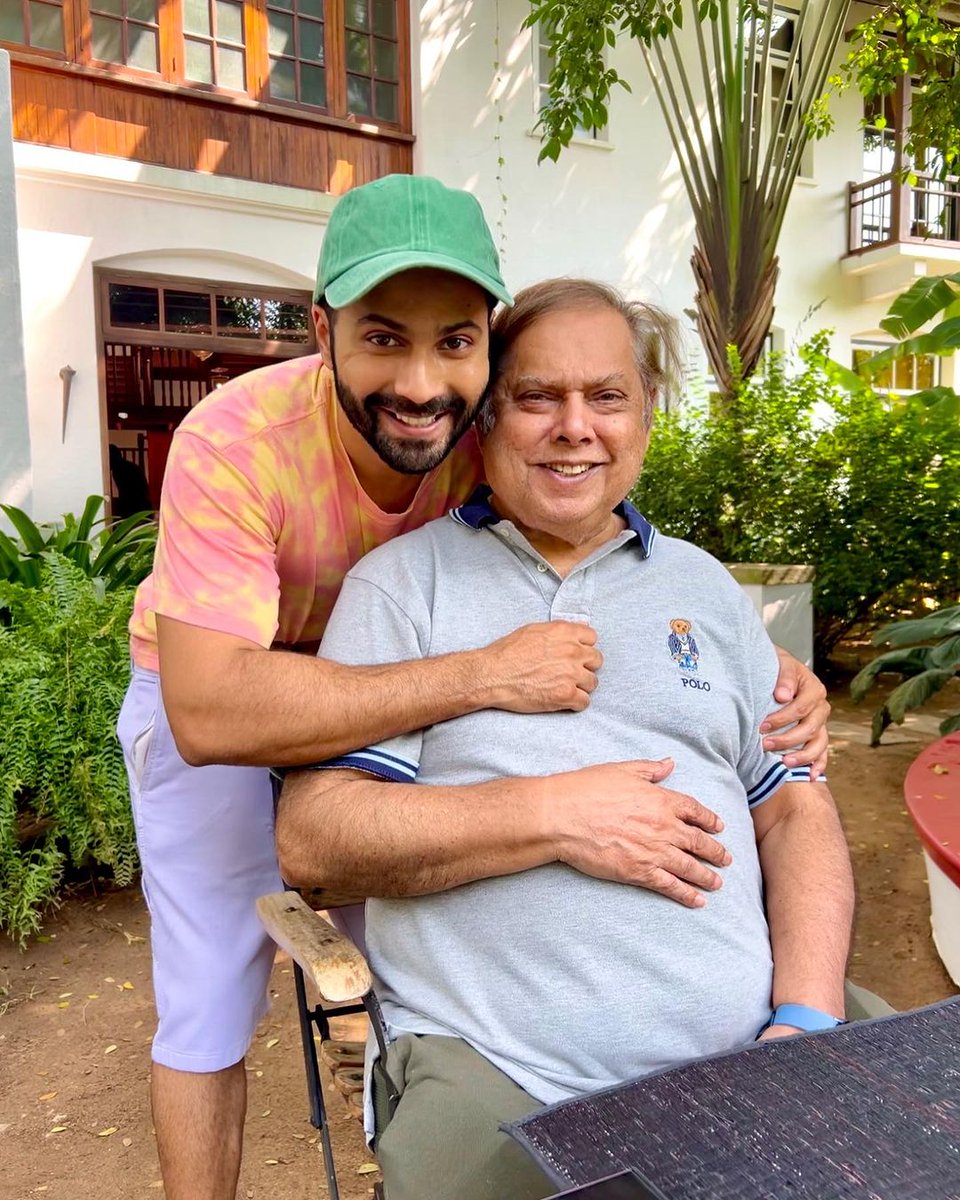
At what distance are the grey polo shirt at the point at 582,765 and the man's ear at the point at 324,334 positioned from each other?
36 centimetres

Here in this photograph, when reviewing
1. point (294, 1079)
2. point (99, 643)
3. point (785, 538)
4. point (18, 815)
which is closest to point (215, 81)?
point (785, 538)

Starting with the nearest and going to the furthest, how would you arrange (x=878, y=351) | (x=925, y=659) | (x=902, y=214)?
(x=925, y=659)
(x=902, y=214)
(x=878, y=351)

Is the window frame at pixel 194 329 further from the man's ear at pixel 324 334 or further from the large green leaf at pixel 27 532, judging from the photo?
the man's ear at pixel 324 334

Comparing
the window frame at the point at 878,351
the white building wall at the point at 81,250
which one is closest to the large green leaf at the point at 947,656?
the white building wall at the point at 81,250

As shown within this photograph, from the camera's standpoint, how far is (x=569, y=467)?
6.20 feet

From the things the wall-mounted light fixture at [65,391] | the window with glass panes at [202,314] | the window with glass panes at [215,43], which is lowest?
the wall-mounted light fixture at [65,391]

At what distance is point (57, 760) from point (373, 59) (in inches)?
334

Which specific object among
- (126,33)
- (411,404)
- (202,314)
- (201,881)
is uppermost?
(126,33)

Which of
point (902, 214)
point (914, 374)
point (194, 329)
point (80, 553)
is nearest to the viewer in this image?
point (80, 553)

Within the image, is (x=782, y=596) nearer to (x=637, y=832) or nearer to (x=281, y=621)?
(x=281, y=621)

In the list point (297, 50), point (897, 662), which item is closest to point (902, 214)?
point (297, 50)

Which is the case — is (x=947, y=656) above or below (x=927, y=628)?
below

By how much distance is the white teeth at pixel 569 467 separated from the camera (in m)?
1.89

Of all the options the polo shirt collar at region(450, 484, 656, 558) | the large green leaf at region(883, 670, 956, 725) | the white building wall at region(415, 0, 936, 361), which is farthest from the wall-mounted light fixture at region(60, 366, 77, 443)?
the polo shirt collar at region(450, 484, 656, 558)
